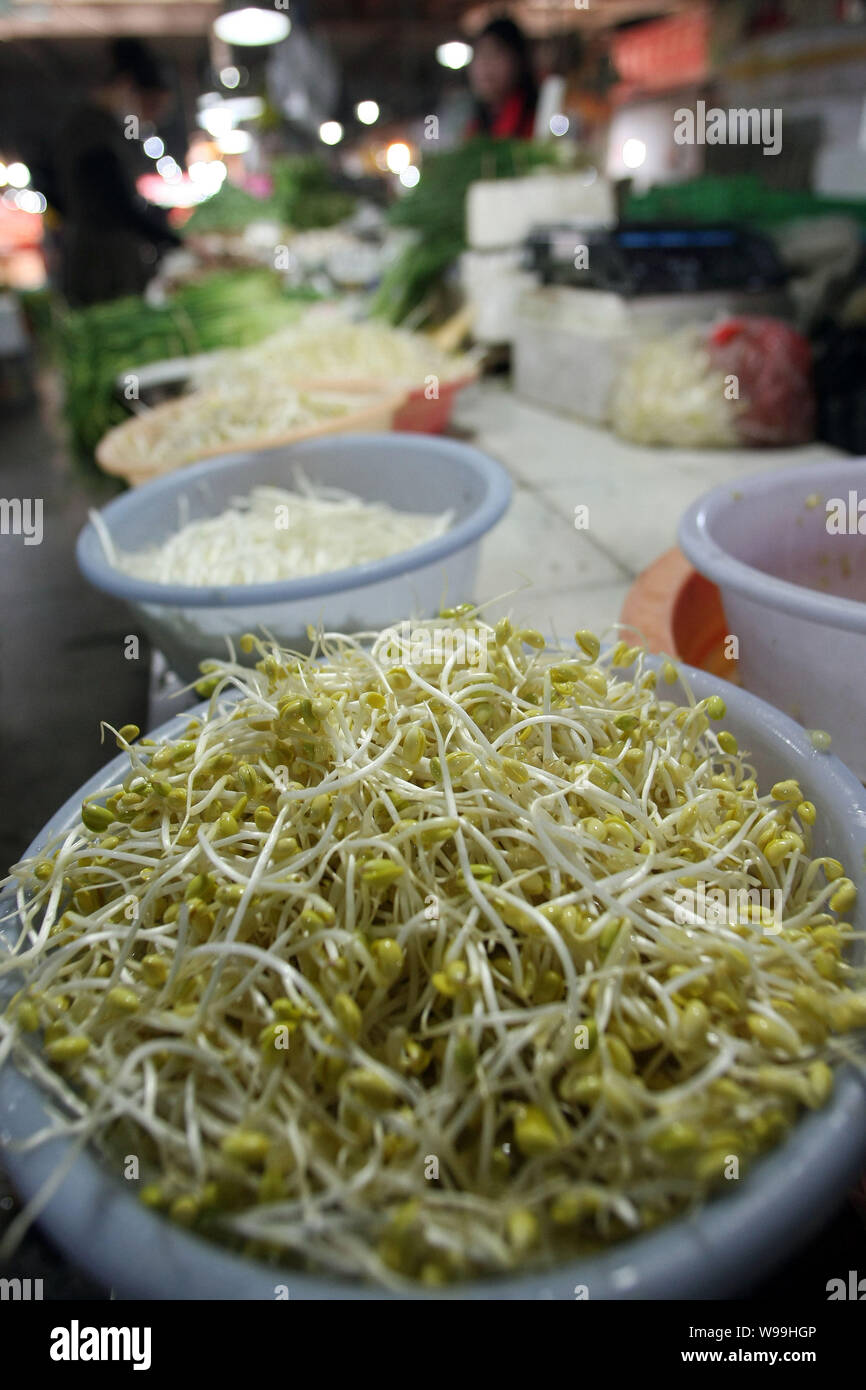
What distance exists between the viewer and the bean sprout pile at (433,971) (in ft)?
1.50

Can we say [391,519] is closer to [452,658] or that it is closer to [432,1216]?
A: [452,658]

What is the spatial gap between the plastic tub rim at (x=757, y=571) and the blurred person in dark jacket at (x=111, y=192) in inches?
176

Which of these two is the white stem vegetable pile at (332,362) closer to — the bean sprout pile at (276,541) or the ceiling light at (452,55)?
the bean sprout pile at (276,541)

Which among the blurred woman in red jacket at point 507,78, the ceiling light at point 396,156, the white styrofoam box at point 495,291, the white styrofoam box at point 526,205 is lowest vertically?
the white styrofoam box at point 495,291

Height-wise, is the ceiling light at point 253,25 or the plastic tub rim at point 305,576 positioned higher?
the ceiling light at point 253,25

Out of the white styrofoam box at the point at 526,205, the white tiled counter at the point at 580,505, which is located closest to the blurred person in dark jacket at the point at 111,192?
the white styrofoam box at the point at 526,205

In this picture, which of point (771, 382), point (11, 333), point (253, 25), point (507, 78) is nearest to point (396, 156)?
point (253, 25)

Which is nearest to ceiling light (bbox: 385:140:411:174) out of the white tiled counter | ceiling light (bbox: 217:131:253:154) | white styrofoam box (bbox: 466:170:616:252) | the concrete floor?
ceiling light (bbox: 217:131:253:154)

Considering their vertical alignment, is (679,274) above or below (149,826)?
above

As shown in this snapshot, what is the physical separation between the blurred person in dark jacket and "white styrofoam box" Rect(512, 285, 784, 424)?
9.91 ft

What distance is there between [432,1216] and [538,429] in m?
2.23

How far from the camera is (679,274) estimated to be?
2.40 m

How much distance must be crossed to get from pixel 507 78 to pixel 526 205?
158 cm
